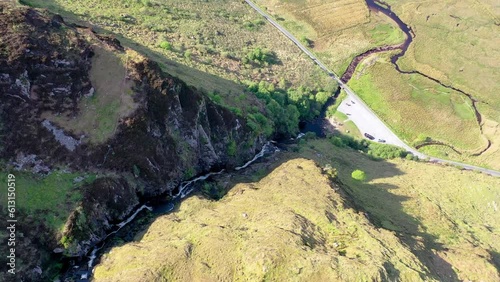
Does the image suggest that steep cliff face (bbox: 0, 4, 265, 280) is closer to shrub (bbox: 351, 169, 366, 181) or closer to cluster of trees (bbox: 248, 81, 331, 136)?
cluster of trees (bbox: 248, 81, 331, 136)

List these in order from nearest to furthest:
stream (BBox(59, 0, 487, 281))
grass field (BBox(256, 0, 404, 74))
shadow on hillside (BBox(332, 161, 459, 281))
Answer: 1. stream (BBox(59, 0, 487, 281))
2. shadow on hillside (BBox(332, 161, 459, 281))
3. grass field (BBox(256, 0, 404, 74))

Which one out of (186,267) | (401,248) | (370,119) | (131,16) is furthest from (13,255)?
(370,119)

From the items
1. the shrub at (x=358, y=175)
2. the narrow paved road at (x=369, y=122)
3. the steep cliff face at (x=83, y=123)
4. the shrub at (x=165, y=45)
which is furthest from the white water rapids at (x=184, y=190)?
the shrub at (x=165, y=45)

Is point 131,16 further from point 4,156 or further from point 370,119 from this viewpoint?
point 370,119

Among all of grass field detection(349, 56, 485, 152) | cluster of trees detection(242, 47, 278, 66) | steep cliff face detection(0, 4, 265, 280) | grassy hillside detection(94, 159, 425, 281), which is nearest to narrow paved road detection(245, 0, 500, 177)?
grass field detection(349, 56, 485, 152)

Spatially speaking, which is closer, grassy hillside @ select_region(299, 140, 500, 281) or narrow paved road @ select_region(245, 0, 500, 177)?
grassy hillside @ select_region(299, 140, 500, 281)

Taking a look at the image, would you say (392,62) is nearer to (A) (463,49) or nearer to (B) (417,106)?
(B) (417,106)
